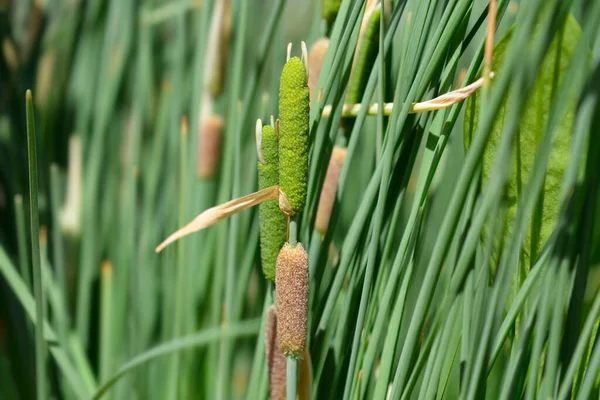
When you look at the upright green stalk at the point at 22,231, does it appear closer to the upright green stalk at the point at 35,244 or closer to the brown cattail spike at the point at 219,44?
the upright green stalk at the point at 35,244

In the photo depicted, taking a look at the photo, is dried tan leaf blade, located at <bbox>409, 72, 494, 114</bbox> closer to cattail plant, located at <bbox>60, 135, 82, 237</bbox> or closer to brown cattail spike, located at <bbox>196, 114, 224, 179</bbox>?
brown cattail spike, located at <bbox>196, 114, 224, 179</bbox>

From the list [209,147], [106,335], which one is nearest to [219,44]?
[209,147]

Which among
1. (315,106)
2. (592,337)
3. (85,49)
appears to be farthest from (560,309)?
(85,49)

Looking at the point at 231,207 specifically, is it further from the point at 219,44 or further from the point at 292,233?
the point at 219,44

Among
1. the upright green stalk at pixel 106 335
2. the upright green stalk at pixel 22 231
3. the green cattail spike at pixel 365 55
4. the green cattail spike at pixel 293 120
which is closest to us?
the green cattail spike at pixel 293 120

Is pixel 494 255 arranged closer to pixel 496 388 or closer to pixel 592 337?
pixel 592 337

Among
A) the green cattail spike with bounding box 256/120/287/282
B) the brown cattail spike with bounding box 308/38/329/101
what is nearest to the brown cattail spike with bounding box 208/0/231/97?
the brown cattail spike with bounding box 308/38/329/101

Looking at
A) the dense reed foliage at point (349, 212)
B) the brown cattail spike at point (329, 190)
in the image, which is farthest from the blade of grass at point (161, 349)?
the brown cattail spike at point (329, 190)
